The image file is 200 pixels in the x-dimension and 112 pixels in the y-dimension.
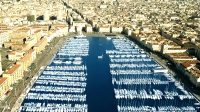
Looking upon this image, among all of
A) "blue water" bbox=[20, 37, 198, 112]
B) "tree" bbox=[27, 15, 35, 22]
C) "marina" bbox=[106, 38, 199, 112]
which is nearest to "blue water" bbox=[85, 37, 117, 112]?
"blue water" bbox=[20, 37, 198, 112]

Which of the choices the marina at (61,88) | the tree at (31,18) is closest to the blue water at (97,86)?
the marina at (61,88)

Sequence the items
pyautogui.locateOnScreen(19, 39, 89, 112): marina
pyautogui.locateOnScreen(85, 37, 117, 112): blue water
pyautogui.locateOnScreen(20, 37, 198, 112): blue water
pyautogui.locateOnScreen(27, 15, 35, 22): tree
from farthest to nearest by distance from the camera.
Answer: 1. pyautogui.locateOnScreen(27, 15, 35, 22): tree
2. pyautogui.locateOnScreen(20, 37, 198, 112): blue water
3. pyautogui.locateOnScreen(85, 37, 117, 112): blue water
4. pyautogui.locateOnScreen(19, 39, 89, 112): marina

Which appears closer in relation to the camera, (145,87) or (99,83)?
(145,87)

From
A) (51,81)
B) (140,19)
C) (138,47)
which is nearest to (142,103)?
(51,81)

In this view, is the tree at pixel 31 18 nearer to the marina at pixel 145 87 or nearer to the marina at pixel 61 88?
the marina at pixel 61 88

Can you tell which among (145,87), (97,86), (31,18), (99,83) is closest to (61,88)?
(97,86)

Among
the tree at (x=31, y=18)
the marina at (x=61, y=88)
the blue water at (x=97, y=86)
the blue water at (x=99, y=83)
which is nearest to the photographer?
the marina at (x=61, y=88)

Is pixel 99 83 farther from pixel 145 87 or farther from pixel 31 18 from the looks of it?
pixel 31 18

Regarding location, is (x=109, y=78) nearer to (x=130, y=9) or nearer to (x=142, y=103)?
(x=142, y=103)

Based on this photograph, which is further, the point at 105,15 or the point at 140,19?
the point at 105,15

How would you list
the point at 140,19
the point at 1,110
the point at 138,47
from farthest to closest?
the point at 140,19 → the point at 138,47 → the point at 1,110

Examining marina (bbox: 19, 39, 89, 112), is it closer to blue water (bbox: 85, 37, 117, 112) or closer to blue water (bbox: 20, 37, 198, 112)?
blue water (bbox: 20, 37, 198, 112)
